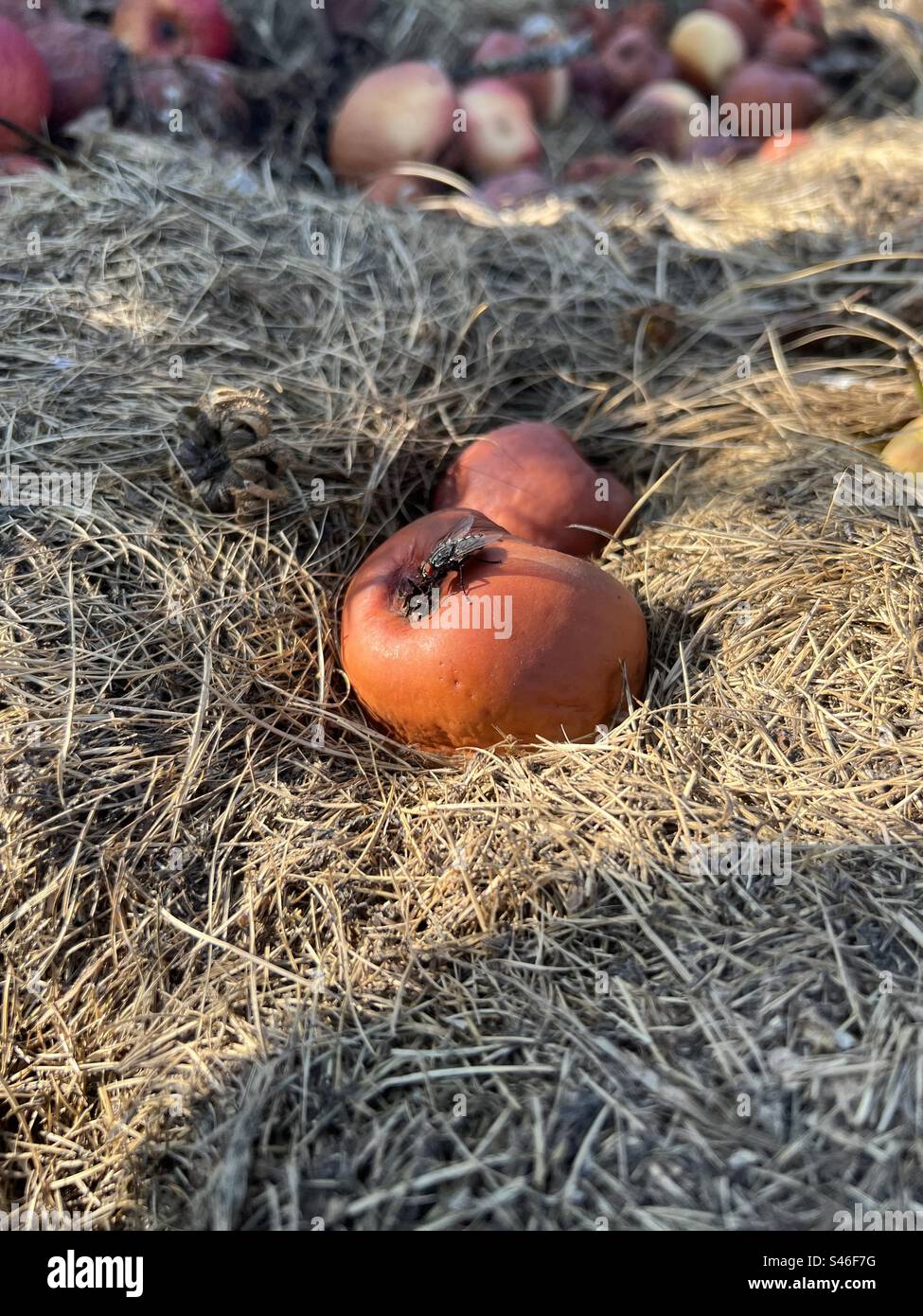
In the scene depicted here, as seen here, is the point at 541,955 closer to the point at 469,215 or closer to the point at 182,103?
the point at 469,215

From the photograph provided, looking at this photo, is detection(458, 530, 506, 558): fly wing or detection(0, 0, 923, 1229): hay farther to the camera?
detection(458, 530, 506, 558): fly wing

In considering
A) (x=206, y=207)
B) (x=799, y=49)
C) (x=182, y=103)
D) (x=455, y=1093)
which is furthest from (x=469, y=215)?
(x=455, y=1093)

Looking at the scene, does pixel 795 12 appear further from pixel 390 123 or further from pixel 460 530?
pixel 460 530

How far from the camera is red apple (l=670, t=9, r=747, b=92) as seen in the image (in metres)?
5.70

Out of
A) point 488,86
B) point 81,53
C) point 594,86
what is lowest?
point 81,53

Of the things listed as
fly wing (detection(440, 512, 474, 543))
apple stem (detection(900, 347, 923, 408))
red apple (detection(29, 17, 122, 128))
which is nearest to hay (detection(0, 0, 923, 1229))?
apple stem (detection(900, 347, 923, 408))

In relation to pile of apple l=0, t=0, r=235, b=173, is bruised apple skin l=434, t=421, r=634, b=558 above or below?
below

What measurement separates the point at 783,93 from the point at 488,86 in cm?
158

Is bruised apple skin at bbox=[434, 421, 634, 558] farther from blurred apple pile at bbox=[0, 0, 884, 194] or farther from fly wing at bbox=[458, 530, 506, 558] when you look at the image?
blurred apple pile at bbox=[0, 0, 884, 194]

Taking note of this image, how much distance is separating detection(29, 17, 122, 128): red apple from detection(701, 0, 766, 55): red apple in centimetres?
356

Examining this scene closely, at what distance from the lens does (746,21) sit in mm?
5898

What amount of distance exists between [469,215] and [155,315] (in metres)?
1.45

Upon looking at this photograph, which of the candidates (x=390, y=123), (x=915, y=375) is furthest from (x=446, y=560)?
(x=390, y=123)

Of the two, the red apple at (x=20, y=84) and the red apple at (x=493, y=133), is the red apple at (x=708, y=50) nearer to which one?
the red apple at (x=493, y=133)
